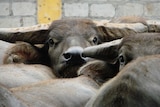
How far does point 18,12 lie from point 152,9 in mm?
2119

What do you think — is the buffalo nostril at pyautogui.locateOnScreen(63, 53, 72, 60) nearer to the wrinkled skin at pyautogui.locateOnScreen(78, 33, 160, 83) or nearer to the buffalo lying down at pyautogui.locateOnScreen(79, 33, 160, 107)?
the wrinkled skin at pyautogui.locateOnScreen(78, 33, 160, 83)

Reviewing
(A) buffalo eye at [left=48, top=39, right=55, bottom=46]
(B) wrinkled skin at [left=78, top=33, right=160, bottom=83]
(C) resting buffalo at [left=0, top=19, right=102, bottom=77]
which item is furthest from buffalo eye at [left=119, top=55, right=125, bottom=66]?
(A) buffalo eye at [left=48, top=39, right=55, bottom=46]

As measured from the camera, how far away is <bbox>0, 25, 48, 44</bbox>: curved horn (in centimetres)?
531

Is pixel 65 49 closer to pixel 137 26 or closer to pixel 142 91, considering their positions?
pixel 137 26

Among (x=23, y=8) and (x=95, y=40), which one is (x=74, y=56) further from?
(x=23, y=8)

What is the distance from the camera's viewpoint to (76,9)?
36.1 feet

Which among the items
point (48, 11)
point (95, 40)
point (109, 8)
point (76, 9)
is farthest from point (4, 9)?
point (95, 40)

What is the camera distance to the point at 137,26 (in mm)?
5301

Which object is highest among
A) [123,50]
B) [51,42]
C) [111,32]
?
[123,50]

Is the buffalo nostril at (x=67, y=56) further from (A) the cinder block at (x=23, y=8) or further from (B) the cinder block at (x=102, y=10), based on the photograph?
(A) the cinder block at (x=23, y=8)

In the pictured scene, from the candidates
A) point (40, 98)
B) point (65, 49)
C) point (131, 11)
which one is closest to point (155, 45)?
→ point (40, 98)

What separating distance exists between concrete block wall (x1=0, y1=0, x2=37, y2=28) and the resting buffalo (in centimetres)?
554

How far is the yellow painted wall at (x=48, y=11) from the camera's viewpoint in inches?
435

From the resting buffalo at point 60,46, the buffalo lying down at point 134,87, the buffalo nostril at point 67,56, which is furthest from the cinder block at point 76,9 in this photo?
the buffalo lying down at point 134,87
